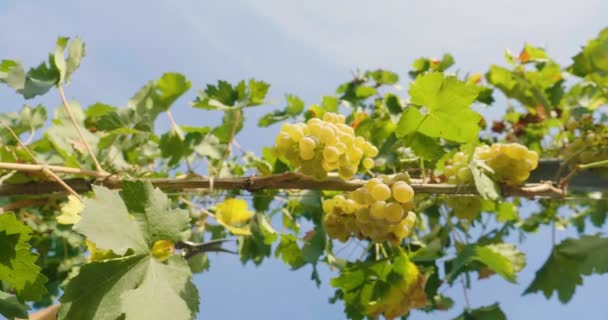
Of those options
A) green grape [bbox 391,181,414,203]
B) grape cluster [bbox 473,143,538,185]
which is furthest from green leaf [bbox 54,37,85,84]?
grape cluster [bbox 473,143,538,185]

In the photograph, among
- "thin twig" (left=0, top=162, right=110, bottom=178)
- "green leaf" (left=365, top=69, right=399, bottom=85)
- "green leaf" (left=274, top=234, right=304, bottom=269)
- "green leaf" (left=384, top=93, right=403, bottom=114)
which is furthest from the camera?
"green leaf" (left=365, top=69, right=399, bottom=85)

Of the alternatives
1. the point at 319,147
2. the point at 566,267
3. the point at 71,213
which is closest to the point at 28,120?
the point at 71,213

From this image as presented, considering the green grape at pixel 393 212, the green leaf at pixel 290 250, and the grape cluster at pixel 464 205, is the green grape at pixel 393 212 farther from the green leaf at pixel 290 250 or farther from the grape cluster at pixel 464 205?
the green leaf at pixel 290 250

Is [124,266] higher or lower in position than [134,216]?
lower

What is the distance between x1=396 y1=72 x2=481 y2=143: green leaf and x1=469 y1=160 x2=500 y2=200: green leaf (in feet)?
0.46

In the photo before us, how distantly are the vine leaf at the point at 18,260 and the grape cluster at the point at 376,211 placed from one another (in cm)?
89

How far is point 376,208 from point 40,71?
144 centimetres

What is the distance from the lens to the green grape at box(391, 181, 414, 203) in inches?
59.9

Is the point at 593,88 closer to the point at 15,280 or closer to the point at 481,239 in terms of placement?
the point at 481,239

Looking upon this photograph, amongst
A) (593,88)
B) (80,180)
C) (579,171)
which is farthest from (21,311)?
(593,88)

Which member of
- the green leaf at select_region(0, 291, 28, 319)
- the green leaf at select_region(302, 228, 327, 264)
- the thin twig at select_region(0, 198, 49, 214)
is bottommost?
the green leaf at select_region(302, 228, 327, 264)

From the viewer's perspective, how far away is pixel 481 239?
2.81 m

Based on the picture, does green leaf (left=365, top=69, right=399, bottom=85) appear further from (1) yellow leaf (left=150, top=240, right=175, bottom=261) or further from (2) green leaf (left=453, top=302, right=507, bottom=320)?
(1) yellow leaf (left=150, top=240, right=175, bottom=261)

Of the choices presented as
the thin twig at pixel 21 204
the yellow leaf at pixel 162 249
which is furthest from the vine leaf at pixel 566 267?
the thin twig at pixel 21 204
